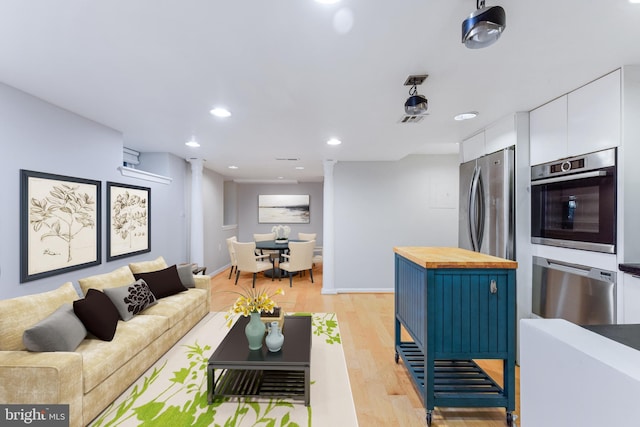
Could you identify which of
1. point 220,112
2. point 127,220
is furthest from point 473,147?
point 127,220

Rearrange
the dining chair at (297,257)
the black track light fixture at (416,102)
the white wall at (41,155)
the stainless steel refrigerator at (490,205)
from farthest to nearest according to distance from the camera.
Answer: the dining chair at (297,257)
the stainless steel refrigerator at (490,205)
the white wall at (41,155)
the black track light fixture at (416,102)

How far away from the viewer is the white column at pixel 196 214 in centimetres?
485

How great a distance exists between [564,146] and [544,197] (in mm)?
452

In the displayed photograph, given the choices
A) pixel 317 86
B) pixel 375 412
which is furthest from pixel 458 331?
pixel 317 86

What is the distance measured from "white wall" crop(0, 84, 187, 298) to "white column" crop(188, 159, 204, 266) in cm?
115

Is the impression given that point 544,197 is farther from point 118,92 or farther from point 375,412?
point 118,92

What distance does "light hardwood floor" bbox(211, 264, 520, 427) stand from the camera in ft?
6.48

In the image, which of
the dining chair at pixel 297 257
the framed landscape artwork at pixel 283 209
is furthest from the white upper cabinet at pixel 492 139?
the framed landscape artwork at pixel 283 209

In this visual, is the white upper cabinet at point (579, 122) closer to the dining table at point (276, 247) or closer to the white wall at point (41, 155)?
the white wall at point (41, 155)

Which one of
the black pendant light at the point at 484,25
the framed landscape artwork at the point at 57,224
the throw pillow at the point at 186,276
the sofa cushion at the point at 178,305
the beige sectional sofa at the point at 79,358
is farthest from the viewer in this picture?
the throw pillow at the point at 186,276

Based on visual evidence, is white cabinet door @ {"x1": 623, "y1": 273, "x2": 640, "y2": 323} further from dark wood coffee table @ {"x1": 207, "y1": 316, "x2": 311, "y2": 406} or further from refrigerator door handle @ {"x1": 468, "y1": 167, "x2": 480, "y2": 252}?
dark wood coffee table @ {"x1": 207, "y1": 316, "x2": 311, "y2": 406}

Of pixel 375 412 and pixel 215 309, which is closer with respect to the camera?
pixel 375 412

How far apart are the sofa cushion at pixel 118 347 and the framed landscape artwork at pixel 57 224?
79 cm

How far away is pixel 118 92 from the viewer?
2.22 metres
